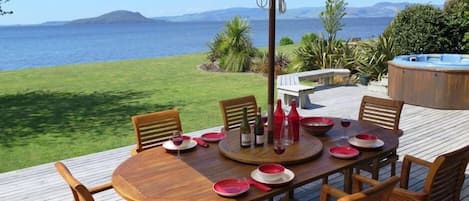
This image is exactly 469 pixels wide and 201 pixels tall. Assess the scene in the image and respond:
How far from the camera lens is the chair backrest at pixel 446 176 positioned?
2408mm

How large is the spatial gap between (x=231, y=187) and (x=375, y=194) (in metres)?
0.71

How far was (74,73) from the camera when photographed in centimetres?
1392

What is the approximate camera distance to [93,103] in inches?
335

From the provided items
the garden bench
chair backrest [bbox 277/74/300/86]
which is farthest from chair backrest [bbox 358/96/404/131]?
chair backrest [bbox 277/74/300/86]

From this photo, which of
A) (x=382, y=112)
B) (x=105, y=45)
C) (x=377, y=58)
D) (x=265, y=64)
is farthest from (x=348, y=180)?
(x=105, y=45)

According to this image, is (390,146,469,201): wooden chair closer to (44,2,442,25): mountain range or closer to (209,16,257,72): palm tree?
(209,16,257,72): palm tree

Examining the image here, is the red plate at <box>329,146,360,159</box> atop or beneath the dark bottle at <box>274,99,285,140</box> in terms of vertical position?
beneath

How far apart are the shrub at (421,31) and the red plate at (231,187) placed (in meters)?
8.96

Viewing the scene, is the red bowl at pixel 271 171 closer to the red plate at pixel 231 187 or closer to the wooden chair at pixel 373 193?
the red plate at pixel 231 187

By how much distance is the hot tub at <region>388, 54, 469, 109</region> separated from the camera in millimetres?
7273

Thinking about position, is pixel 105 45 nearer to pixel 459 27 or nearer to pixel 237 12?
pixel 459 27

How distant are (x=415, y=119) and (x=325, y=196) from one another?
5.00 metres

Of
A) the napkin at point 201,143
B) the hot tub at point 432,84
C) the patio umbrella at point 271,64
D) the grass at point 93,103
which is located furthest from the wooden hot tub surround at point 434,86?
the napkin at point 201,143

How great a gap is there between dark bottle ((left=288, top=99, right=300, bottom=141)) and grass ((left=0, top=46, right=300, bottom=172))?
3213mm
